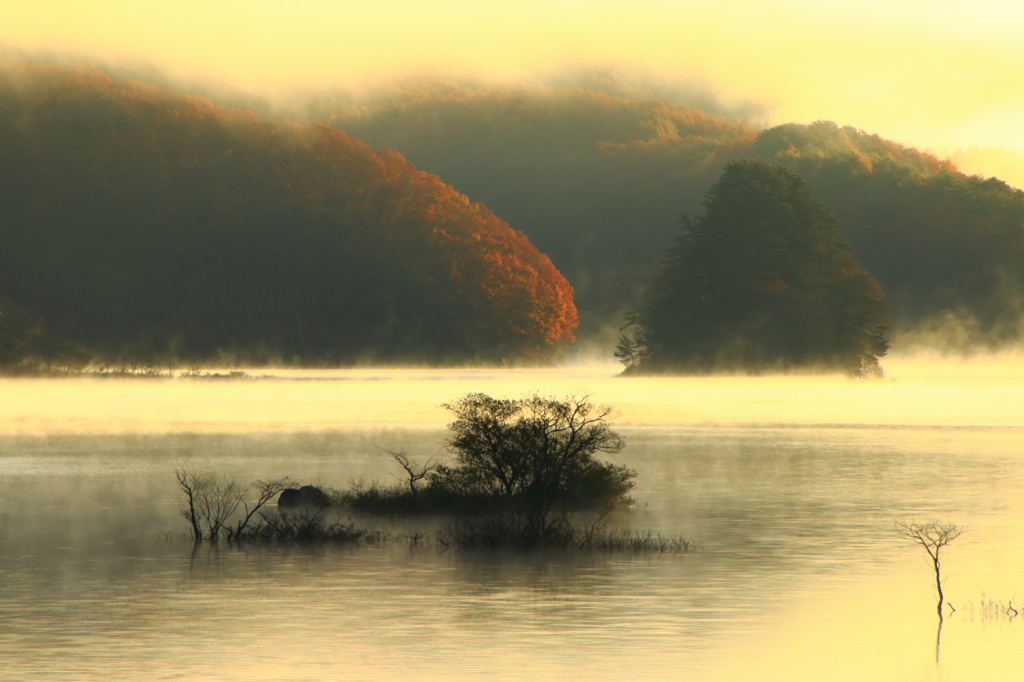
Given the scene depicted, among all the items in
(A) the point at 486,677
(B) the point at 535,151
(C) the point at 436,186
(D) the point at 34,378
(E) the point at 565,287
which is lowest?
(A) the point at 486,677

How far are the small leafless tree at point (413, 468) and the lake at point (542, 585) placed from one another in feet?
2.32

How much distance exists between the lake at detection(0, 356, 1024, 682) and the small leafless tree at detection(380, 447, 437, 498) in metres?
0.71

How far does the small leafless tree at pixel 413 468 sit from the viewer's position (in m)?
28.3

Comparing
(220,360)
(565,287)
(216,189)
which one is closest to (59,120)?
(216,189)

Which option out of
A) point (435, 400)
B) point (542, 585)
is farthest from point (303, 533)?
point (435, 400)

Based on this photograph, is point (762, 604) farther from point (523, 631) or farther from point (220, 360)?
point (220, 360)

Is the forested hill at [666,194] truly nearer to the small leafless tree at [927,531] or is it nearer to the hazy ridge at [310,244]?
the hazy ridge at [310,244]

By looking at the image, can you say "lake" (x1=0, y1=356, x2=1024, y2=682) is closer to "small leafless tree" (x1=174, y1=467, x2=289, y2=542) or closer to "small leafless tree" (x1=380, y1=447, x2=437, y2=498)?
"small leafless tree" (x1=174, y1=467, x2=289, y2=542)

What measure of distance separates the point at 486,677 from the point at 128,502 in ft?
57.2

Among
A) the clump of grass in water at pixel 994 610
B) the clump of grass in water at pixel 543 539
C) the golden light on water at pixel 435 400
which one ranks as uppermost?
the golden light on water at pixel 435 400

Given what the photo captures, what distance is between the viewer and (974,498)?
32.8 metres

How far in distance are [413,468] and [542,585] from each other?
1608 centimetres

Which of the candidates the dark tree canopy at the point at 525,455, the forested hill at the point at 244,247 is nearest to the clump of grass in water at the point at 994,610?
the dark tree canopy at the point at 525,455

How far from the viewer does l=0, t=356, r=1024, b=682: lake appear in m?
15.8
